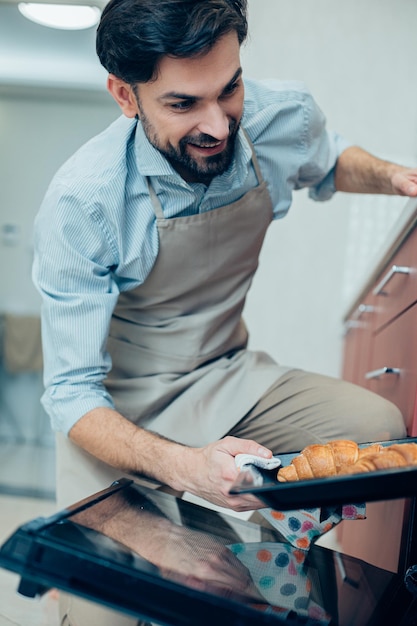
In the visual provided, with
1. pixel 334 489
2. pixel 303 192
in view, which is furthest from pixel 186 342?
pixel 303 192

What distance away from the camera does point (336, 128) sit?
3293mm

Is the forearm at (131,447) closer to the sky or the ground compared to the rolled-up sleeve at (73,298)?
closer to the ground

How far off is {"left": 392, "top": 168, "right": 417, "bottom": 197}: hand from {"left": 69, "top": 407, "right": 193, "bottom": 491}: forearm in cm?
62

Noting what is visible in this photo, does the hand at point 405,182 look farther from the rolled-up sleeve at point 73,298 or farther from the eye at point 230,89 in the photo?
the rolled-up sleeve at point 73,298

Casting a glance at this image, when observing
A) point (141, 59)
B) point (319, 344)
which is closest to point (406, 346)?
point (141, 59)

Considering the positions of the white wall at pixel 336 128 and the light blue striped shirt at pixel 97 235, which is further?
the white wall at pixel 336 128

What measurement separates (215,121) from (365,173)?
1.61ft

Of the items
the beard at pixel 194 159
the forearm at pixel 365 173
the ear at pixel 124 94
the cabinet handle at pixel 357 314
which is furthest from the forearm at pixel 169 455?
the cabinet handle at pixel 357 314

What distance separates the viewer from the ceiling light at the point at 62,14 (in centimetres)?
314

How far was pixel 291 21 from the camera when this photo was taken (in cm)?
329

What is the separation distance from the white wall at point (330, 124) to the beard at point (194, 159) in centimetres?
204

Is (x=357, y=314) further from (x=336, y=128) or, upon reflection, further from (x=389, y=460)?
(x=389, y=460)

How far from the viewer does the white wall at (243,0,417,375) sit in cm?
325

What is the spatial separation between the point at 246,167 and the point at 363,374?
1.01 meters
